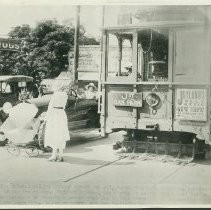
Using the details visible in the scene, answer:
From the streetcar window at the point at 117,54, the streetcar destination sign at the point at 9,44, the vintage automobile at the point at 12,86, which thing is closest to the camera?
the streetcar window at the point at 117,54

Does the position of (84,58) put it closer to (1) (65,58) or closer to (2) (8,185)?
(1) (65,58)

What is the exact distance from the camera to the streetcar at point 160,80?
5.70 metres

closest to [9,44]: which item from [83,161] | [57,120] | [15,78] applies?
[57,120]

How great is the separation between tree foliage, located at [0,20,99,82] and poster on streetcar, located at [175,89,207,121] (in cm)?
251

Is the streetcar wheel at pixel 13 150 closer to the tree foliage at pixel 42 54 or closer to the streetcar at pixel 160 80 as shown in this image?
the streetcar at pixel 160 80

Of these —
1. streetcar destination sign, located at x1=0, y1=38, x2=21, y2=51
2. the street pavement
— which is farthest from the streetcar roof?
the street pavement

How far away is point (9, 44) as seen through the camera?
270 inches

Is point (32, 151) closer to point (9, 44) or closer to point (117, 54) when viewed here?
point (9, 44)

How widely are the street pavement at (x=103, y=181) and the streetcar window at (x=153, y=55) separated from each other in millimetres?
1133

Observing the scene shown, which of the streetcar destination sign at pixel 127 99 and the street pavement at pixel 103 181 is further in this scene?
the streetcar destination sign at pixel 127 99

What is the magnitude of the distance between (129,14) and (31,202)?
276 cm

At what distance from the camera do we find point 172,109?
19.5ft

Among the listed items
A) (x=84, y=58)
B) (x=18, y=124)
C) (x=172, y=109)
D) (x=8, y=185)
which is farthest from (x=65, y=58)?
(x=8, y=185)

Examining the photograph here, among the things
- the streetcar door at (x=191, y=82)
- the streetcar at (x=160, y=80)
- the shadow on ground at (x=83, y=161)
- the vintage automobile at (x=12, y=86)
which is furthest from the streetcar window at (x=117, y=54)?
the vintage automobile at (x=12, y=86)
